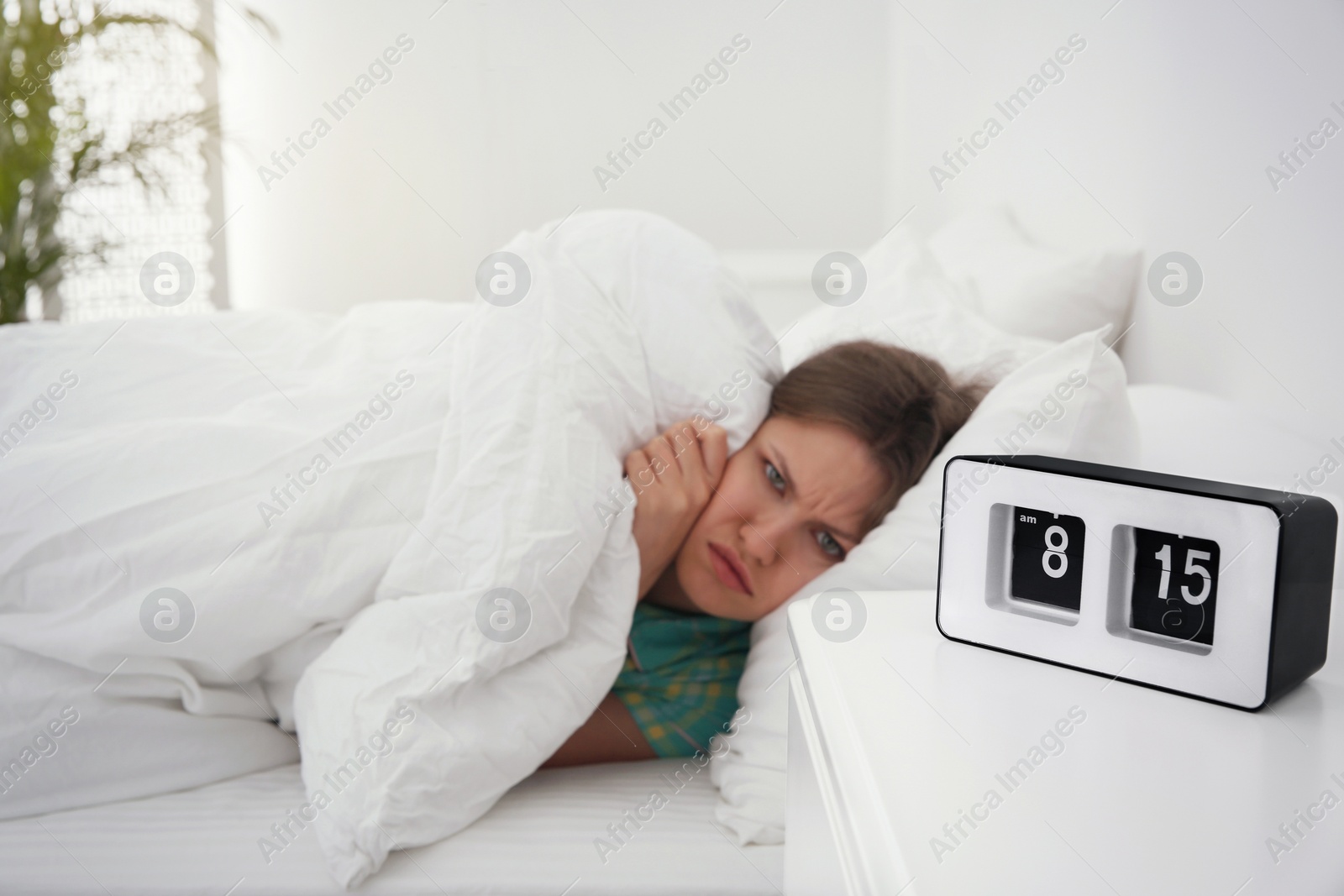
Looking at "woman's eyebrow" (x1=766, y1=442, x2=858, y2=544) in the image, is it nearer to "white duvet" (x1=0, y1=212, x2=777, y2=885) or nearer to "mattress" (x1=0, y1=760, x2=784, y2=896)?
"white duvet" (x1=0, y1=212, x2=777, y2=885)

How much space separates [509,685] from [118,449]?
1.49ft

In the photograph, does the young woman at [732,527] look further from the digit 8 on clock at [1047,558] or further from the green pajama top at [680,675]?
the digit 8 on clock at [1047,558]

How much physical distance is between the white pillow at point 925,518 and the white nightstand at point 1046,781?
0.25 m

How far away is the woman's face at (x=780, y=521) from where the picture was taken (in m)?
0.97

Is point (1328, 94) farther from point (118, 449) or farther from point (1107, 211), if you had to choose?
point (118, 449)

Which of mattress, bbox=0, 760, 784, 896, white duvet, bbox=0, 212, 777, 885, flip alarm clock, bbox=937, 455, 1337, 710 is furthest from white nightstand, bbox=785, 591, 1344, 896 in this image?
white duvet, bbox=0, 212, 777, 885

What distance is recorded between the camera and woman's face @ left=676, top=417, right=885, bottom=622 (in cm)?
97

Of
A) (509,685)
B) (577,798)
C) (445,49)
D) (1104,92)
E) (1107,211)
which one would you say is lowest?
(577,798)

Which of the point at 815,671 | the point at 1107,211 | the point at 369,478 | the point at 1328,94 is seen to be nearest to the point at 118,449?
the point at 369,478

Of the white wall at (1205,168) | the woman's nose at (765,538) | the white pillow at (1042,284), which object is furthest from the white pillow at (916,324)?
the woman's nose at (765,538)

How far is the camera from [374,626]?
0.80 metres

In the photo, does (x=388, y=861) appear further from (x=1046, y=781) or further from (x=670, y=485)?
(x=1046, y=781)

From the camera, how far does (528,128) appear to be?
2988 mm

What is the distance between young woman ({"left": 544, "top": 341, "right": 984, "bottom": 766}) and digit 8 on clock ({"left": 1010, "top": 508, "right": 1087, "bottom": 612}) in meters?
0.43
